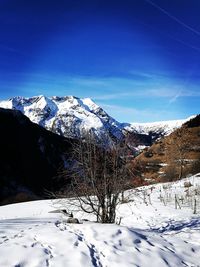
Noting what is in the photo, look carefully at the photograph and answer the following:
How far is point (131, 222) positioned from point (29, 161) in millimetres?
102958

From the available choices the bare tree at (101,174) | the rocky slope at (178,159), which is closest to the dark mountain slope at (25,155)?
the rocky slope at (178,159)

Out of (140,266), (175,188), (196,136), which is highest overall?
(196,136)

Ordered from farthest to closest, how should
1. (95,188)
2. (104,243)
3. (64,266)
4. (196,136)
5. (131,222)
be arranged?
(196,136) < (131,222) < (95,188) < (104,243) < (64,266)

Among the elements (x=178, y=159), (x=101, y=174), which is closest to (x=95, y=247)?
(x=101, y=174)

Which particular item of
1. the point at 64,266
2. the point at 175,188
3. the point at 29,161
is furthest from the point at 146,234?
the point at 29,161

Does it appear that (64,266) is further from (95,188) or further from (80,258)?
(95,188)

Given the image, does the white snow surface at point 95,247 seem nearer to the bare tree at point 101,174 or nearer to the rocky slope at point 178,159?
the bare tree at point 101,174

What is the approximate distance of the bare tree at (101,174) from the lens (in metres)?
10.7

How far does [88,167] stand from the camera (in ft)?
35.3

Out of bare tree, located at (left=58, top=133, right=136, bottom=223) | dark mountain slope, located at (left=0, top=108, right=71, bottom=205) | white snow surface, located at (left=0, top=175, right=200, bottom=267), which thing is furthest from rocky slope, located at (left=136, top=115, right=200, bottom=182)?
dark mountain slope, located at (left=0, top=108, right=71, bottom=205)

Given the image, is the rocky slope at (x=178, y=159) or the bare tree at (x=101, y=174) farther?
the rocky slope at (x=178, y=159)

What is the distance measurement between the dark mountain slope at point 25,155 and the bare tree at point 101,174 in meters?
82.2

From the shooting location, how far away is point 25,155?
114562mm

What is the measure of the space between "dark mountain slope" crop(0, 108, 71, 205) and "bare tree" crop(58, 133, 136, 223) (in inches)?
3237
